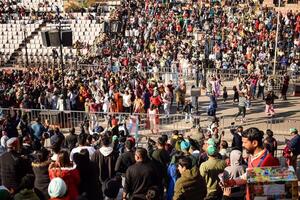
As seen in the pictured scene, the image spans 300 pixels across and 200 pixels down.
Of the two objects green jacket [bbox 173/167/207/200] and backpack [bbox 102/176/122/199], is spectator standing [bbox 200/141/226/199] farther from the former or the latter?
backpack [bbox 102/176/122/199]

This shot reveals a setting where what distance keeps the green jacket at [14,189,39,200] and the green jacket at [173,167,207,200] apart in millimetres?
1949

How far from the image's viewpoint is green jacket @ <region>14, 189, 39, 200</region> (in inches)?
261

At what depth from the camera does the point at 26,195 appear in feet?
21.9

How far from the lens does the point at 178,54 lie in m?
27.8

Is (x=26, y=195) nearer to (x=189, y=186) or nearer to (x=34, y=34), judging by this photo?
(x=189, y=186)

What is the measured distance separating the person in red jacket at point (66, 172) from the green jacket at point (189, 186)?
4.60 feet

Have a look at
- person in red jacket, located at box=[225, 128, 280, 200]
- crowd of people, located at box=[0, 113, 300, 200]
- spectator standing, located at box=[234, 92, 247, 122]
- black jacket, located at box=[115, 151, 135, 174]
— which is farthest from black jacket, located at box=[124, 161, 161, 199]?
spectator standing, located at box=[234, 92, 247, 122]

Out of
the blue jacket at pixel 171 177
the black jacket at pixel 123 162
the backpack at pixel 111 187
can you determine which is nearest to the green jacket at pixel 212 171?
the blue jacket at pixel 171 177

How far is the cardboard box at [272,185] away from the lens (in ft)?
18.4

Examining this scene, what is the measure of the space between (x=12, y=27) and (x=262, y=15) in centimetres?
1626

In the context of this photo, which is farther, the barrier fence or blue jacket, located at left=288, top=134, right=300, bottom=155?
the barrier fence

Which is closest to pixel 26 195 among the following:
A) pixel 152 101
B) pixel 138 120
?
pixel 138 120

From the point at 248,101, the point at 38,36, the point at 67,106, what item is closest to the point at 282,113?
the point at 248,101

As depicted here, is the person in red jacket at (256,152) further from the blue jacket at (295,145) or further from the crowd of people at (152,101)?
the blue jacket at (295,145)
